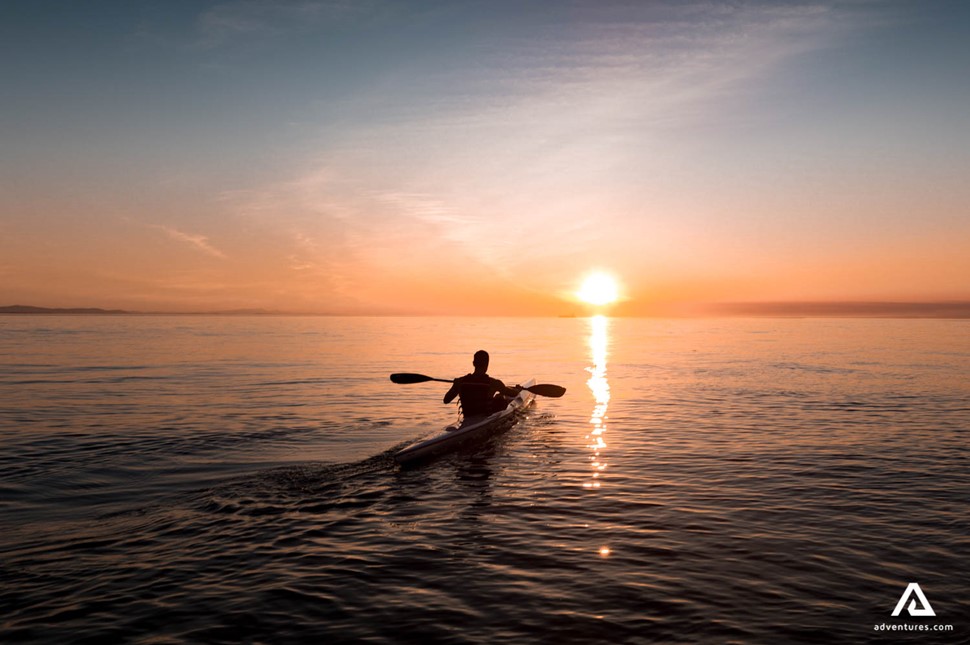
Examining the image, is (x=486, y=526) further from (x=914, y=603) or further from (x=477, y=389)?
(x=477, y=389)

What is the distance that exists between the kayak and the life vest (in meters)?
0.34

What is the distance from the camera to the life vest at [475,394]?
1891 centimetres

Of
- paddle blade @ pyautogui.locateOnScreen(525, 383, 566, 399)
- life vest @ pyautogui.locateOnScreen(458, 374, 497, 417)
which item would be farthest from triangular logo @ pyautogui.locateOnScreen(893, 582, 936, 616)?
paddle blade @ pyautogui.locateOnScreen(525, 383, 566, 399)

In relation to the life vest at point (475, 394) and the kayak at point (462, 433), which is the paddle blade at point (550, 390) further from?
the life vest at point (475, 394)

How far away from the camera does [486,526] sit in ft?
33.7

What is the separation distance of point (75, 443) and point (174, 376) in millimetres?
19174

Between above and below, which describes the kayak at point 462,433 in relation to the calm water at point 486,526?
above

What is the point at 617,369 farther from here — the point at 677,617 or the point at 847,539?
the point at 677,617

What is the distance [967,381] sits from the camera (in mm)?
32812

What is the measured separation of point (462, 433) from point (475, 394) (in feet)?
7.03

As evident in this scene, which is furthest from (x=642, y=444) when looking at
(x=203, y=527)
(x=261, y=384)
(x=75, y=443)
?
(x=261, y=384)

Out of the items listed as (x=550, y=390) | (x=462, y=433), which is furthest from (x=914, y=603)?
(x=550, y=390)

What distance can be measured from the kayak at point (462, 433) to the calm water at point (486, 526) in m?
0.49

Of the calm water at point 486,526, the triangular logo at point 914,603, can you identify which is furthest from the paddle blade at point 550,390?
the triangular logo at point 914,603
